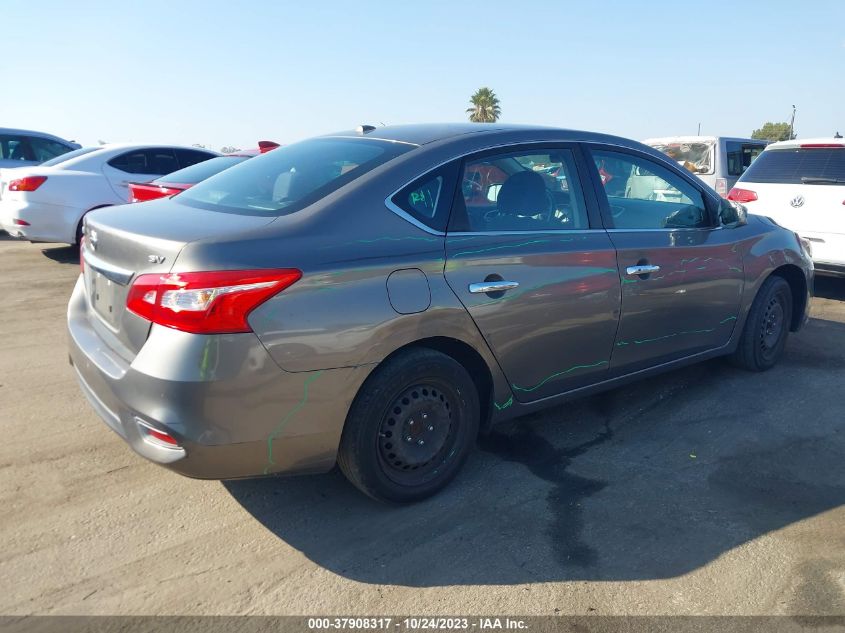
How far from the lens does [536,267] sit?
3.44m

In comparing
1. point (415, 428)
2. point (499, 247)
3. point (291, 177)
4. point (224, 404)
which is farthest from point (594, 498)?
point (291, 177)

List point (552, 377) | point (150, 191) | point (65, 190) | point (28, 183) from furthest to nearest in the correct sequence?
point (65, 190) < point (28, 183) < point (150, 191) < point (552, 377)

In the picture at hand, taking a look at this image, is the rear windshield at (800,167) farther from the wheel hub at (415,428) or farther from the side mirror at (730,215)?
the wheel hub at (415,428)

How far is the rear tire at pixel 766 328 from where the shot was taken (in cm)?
494

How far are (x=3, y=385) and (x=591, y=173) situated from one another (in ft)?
12.7

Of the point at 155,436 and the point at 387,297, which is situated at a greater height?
the point at 387,297

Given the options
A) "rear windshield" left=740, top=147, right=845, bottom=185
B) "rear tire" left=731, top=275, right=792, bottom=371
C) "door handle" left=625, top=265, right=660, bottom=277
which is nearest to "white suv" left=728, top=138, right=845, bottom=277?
"rear windshield" left=740, top=147, right=845, bottom=185

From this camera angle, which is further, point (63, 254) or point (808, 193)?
point (63, 254)

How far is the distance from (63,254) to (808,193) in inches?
360

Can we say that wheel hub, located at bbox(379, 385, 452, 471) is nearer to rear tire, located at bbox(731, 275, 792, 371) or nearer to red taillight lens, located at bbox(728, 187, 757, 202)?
rear tire, located at bbox(731, 275, 792, 371)

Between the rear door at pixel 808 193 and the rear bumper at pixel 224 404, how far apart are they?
594 cm

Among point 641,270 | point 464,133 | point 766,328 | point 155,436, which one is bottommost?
point 766,328

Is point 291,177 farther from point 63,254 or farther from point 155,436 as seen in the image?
point 63,254

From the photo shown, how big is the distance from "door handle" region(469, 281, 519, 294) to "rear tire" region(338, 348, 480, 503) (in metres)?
0.33
